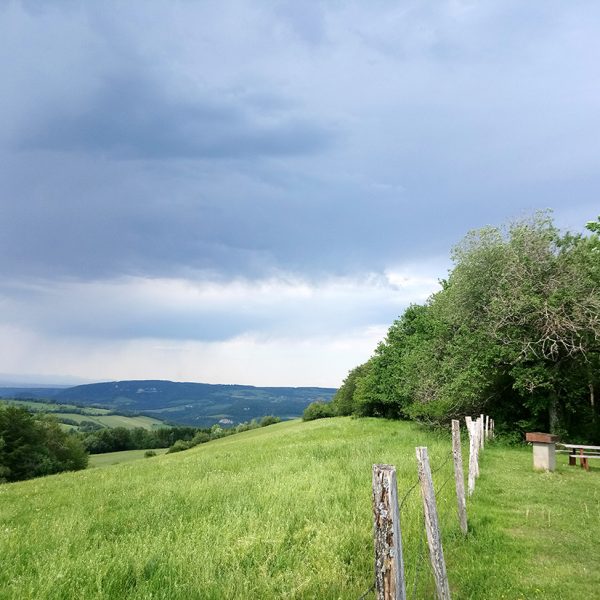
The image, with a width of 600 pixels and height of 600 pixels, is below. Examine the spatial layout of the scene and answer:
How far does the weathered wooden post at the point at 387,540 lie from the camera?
4.16m

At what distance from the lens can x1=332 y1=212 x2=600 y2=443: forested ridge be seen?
86.0 ft

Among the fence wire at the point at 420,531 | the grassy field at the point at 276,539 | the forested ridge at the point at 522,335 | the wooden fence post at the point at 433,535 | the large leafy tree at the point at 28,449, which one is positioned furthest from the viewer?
the large leafy tree at the point at 28,449

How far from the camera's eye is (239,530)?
877 centimetres

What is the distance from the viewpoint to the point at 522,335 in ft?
90.0

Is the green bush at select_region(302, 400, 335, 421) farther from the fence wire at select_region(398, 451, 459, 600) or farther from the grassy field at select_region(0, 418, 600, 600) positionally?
the fence wire at select_region(398, 451, 459, 600)

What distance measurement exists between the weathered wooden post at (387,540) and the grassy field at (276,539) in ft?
5.86

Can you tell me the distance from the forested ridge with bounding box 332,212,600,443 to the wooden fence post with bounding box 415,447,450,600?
71.4 feet

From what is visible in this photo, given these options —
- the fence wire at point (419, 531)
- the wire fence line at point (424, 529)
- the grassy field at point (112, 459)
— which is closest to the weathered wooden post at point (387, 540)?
the wire fence line at point (424, 529)

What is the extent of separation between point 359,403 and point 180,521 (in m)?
48.3

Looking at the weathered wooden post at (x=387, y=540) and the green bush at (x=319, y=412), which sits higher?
the weathered wooden post at (x=387, y=540)

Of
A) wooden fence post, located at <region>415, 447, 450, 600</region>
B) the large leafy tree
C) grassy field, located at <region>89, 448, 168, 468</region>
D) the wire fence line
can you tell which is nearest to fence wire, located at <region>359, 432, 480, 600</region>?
the wire fence line

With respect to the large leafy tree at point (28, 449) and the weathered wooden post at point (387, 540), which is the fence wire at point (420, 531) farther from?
the large leafy tree at point (28, 449)

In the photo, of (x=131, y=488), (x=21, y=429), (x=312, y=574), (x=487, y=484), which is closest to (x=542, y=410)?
(x=487, y=484)

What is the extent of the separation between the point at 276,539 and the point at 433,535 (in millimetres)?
3242
